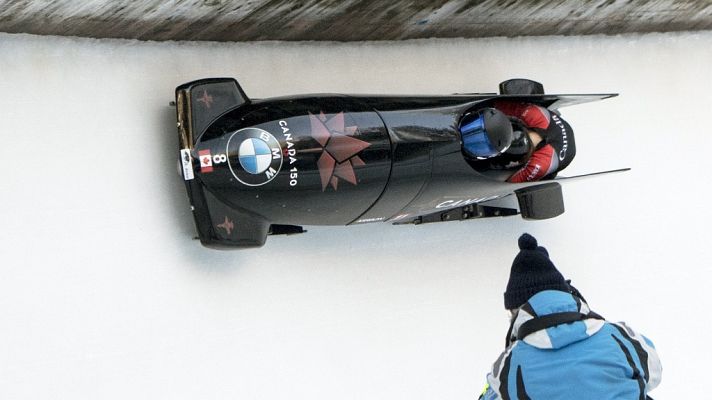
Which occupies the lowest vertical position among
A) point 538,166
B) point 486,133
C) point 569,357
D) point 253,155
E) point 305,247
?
point 569,357

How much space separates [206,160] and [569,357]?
214 cm

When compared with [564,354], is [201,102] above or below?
above

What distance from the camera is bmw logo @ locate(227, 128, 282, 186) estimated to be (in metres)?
4.45

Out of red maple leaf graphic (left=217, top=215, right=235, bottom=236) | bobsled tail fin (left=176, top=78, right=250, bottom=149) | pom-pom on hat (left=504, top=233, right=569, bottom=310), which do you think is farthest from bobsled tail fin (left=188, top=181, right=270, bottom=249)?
pom-pom on hat (left=504, top=233, right=569, bottom=310)

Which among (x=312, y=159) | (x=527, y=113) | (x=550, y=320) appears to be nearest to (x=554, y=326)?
(x=550, y=320)

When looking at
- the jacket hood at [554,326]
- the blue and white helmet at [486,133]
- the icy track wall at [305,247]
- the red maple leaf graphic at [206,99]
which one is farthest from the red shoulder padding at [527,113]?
the jacket hood at [554,326]

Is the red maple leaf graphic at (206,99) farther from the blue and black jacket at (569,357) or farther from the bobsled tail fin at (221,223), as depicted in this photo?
the blue and black jacket at (569,357)

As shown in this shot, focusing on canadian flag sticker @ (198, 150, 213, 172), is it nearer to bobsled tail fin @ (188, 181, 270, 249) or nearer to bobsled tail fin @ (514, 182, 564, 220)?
bobsled tail fin @ (188, 181, 270, 249)

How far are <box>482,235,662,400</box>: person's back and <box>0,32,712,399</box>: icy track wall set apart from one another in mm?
2150

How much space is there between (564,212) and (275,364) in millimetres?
2287

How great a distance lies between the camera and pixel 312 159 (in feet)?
15.0

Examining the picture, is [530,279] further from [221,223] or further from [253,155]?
[221,223]

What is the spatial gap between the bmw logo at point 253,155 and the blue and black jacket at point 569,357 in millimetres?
1756

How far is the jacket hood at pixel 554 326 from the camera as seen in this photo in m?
2.88
